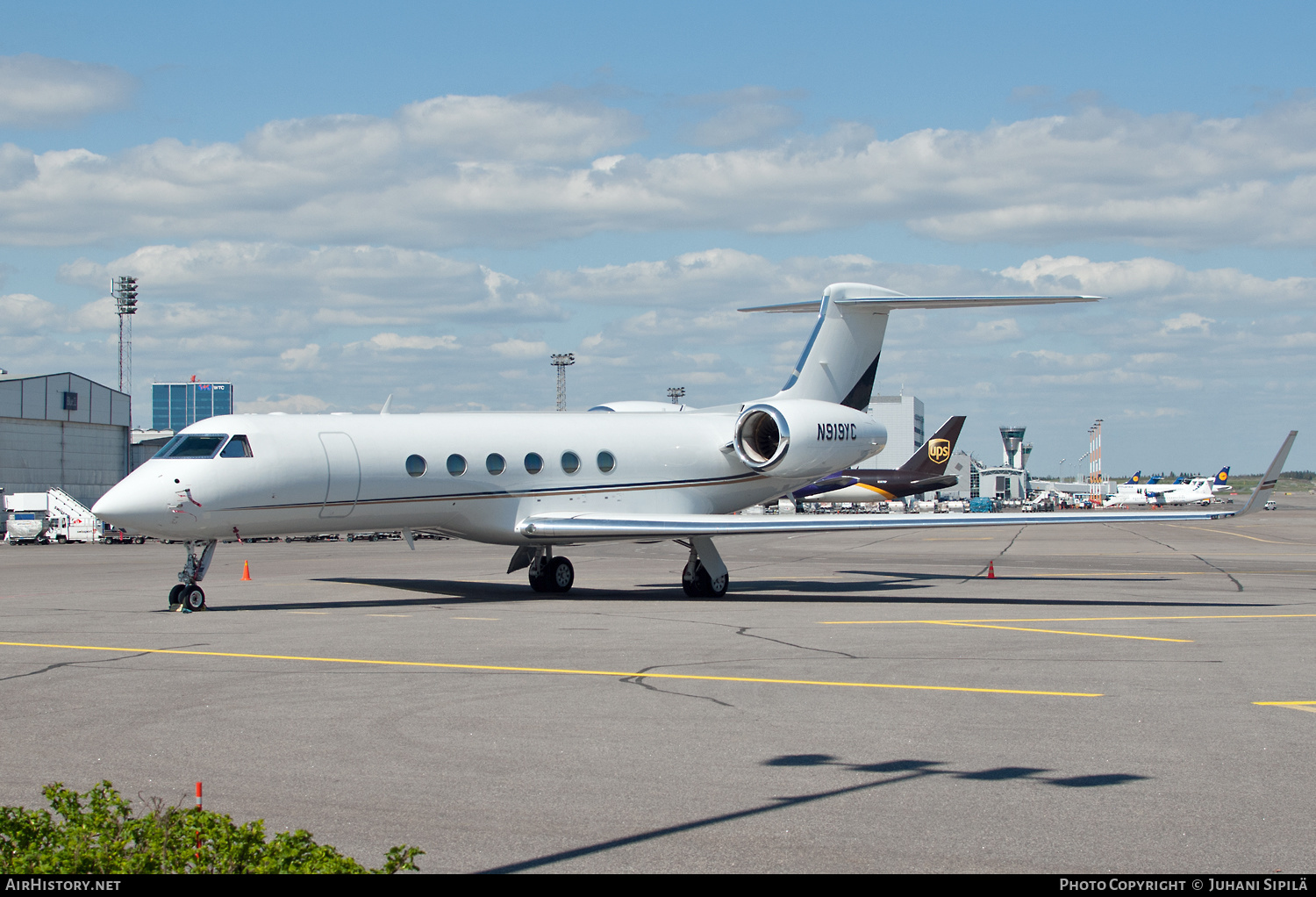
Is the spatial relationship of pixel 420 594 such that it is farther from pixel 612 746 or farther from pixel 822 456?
pixel 612 746

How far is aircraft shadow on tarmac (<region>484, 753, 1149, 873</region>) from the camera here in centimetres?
632

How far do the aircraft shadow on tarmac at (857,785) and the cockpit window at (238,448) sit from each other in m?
13.3

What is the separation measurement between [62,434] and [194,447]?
53.0m

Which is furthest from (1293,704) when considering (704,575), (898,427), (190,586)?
(898,427)

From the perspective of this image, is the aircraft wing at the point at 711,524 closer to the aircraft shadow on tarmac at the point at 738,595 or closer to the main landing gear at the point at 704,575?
the main landing gear at the point at 704,575

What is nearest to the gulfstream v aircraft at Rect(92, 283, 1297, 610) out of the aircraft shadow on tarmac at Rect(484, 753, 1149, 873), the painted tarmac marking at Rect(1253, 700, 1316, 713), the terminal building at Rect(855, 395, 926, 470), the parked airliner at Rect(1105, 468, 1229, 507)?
the painted tarmac marking at Rect(1253, 700, 1316, 713)

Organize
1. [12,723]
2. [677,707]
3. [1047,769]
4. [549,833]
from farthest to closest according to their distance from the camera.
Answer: [677,707] → [12,723] → [1047,769] → [549,833]

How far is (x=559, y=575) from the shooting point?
23.1 meters

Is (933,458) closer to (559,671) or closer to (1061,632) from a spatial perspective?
(1061,632)

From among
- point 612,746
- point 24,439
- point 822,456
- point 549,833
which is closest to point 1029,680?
point 612,746

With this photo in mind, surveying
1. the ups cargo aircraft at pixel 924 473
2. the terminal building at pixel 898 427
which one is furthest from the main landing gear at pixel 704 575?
the terminal building at pixel 898 427

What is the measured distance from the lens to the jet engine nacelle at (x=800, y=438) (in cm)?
2423
